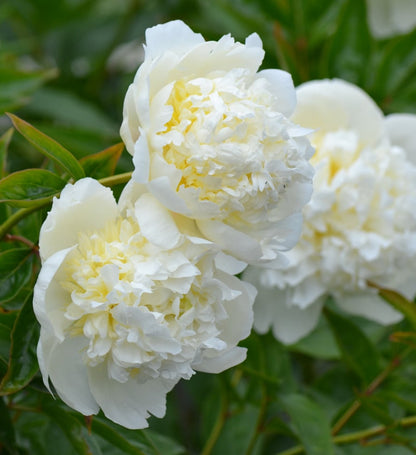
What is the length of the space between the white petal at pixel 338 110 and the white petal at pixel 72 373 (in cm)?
45

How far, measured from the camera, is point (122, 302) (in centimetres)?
52

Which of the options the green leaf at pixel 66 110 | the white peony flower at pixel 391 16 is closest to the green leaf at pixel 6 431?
the green leaf at pixel 66 110

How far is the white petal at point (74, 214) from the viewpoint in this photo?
54 centimetres

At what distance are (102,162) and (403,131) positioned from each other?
1.53 feet

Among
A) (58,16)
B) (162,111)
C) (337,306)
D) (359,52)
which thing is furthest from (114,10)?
(162,111)

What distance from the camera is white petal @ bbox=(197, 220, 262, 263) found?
1.80ft

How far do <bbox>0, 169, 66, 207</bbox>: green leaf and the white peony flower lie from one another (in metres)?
0.77

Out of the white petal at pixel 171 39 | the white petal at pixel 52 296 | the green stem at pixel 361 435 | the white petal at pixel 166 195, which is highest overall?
the white petal at pixel 171 39

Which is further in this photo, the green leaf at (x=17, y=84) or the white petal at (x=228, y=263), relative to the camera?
the green leaf at (x=17, y=84)

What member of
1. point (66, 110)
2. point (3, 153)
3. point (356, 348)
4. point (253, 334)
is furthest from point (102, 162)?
point (66, 110)

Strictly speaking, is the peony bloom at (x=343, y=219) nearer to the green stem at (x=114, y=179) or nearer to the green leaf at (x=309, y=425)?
the green leaf at (x=309, y=425)

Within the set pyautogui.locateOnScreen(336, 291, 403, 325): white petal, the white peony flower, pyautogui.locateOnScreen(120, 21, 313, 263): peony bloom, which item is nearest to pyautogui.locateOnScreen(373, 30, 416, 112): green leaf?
the white peony flower

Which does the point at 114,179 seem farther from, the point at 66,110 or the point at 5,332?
the point at 66,110

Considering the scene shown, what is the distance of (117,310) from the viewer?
1.71 feet
